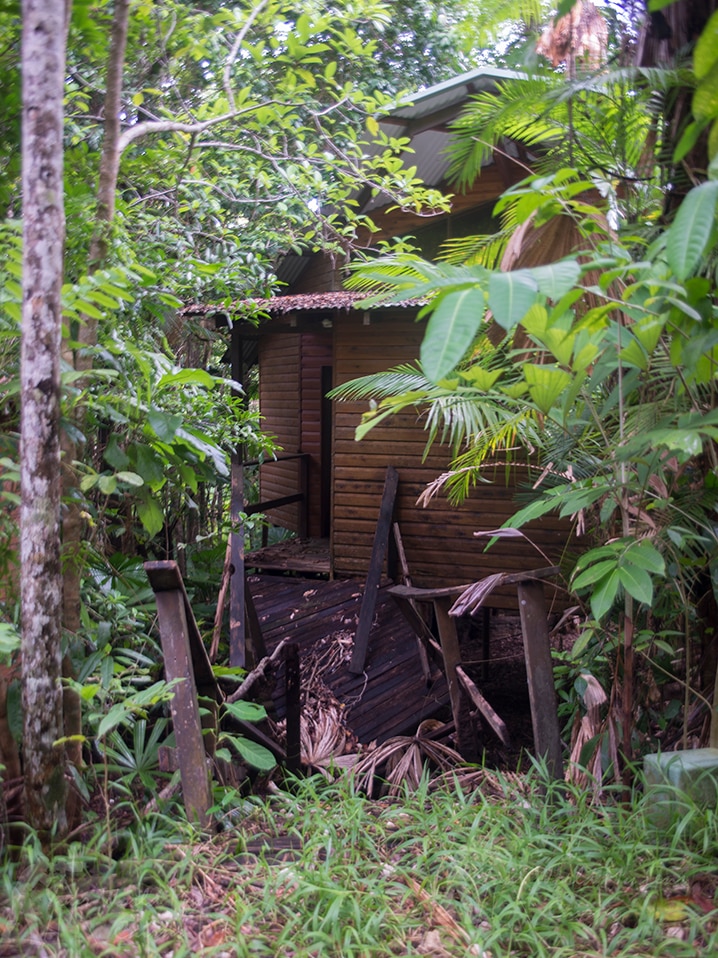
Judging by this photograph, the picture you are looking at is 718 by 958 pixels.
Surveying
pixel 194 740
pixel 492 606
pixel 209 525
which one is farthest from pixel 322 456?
pixel 194 740

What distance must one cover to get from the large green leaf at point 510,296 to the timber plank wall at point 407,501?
19.8 feet

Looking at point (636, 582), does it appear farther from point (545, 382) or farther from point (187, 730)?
point (187, 730)

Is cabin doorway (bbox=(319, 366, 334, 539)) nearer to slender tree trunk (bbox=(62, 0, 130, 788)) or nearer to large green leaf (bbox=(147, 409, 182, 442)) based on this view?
slender tree trunk (bbox=(62, 0, 130, 788))

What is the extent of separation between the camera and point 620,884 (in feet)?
7.30

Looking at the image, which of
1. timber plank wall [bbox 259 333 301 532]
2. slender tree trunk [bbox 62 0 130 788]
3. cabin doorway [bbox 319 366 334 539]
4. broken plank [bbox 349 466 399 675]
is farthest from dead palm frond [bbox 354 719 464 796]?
timber plank wall [bbox 259 333 301 532]

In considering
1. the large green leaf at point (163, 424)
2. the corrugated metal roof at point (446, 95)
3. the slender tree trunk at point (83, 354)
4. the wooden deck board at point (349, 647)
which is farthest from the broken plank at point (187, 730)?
the corrugated metal roof at point (446, 95)

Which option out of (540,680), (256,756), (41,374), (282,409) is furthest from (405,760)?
(282,409)

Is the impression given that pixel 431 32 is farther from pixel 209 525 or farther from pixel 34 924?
pixel 34 924

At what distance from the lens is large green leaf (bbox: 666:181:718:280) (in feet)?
4.55

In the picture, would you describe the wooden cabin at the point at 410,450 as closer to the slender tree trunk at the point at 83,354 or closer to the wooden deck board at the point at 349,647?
the wooden deck board at the point at 349,647

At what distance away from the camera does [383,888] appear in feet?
7.46

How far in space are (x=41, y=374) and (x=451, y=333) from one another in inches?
62.2

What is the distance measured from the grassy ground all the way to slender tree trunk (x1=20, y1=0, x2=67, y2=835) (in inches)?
17.3

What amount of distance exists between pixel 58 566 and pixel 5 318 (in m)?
0.95
